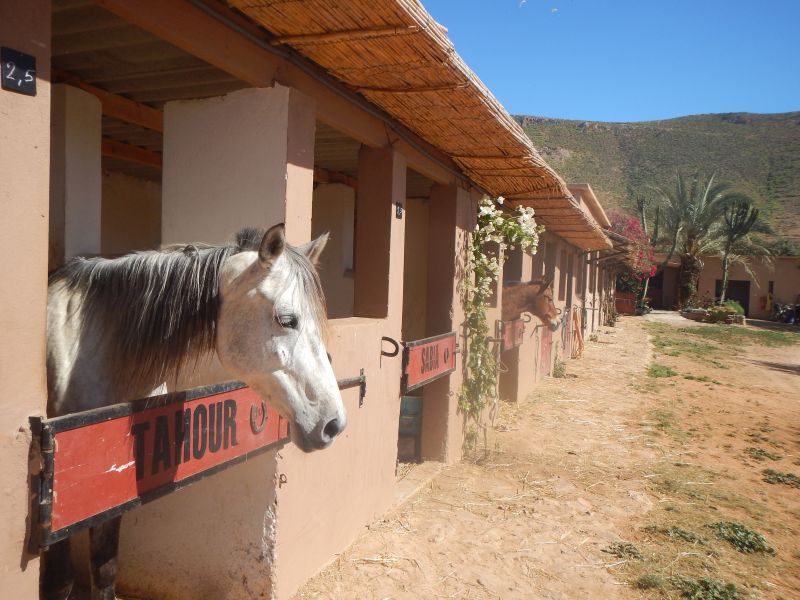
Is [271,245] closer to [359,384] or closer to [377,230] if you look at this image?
[359,384]

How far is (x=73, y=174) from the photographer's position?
2.81 meters

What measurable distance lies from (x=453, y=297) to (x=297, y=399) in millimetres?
3701

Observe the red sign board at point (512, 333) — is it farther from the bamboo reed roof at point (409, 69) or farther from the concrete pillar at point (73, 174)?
the concrete pillar at point (73, 174)

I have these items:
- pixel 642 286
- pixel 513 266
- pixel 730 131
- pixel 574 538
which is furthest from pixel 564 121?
pixel 574 538

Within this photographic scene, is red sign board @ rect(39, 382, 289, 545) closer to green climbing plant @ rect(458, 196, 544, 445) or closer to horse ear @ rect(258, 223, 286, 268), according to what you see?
horse ear @ rect(258, 223, 286, 268)

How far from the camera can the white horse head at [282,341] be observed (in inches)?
74.4

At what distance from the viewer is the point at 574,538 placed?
424 cm

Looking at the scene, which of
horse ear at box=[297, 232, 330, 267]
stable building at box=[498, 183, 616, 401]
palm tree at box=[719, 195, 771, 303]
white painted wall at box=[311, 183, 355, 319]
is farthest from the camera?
palm tree at box=[719, 195, 771, 303]

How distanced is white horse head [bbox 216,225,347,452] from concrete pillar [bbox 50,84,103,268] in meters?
1.30

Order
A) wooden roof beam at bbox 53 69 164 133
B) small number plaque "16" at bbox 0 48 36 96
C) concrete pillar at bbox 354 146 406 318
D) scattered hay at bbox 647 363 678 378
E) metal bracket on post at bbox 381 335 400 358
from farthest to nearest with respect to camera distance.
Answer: scattered hay at bbox 647 363 678 378 → concrete pillar at bbox 354 146 406 318 → metal bracket on post at bbox 381 335 400 358 → wooden roof beam at bbox 53 69 164 133 → small number plaque "16" at bbox 0 48 36 96

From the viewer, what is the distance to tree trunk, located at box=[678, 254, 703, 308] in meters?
33.2

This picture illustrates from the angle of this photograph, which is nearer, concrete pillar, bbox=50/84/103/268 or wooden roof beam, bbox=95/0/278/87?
wooden roof beam, bbox=95/0/278/87

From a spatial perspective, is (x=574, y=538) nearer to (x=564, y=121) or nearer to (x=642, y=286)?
(x=642, y=286)

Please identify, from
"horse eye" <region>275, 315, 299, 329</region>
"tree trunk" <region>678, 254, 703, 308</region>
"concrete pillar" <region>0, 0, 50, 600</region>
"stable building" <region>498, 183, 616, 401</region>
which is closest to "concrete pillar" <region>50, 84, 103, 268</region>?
"concrete pillar" <region>0, 0, 50, 600</region>
